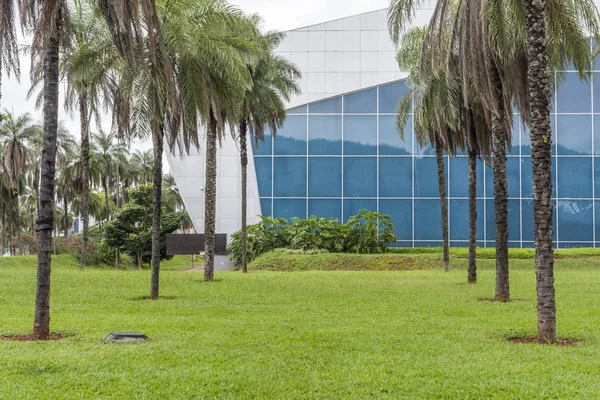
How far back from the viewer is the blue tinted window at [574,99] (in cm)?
4281

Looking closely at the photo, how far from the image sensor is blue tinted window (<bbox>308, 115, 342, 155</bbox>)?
144 ft

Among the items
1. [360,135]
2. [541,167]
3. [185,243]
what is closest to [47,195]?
[541,167]

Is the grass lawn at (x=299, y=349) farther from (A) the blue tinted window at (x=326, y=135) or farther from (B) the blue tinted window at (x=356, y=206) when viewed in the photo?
(A) the blue tinted window at (x=326, y=135)

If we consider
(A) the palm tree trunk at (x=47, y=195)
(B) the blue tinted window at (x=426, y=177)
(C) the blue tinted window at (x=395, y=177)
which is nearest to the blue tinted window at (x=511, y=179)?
(B) the blue tinted window at (x=426, y=177)

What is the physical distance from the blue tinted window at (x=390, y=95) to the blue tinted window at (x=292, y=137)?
521cm

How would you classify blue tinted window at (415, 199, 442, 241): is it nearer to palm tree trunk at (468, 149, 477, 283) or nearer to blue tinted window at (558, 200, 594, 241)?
blue tinted window at (558, 200, 594, 241)

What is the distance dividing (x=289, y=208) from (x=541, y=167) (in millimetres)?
33334

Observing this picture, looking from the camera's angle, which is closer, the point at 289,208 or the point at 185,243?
the point at 185,243

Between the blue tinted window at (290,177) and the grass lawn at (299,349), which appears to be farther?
the blue tinted window at (290,177)

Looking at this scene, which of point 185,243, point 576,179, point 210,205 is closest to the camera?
point 210,205

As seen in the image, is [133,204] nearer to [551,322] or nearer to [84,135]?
[84,135]

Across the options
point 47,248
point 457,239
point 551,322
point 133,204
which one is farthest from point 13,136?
point 551,322

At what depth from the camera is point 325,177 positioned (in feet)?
143

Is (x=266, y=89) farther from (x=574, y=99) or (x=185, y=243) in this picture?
(x=574, y=99)
